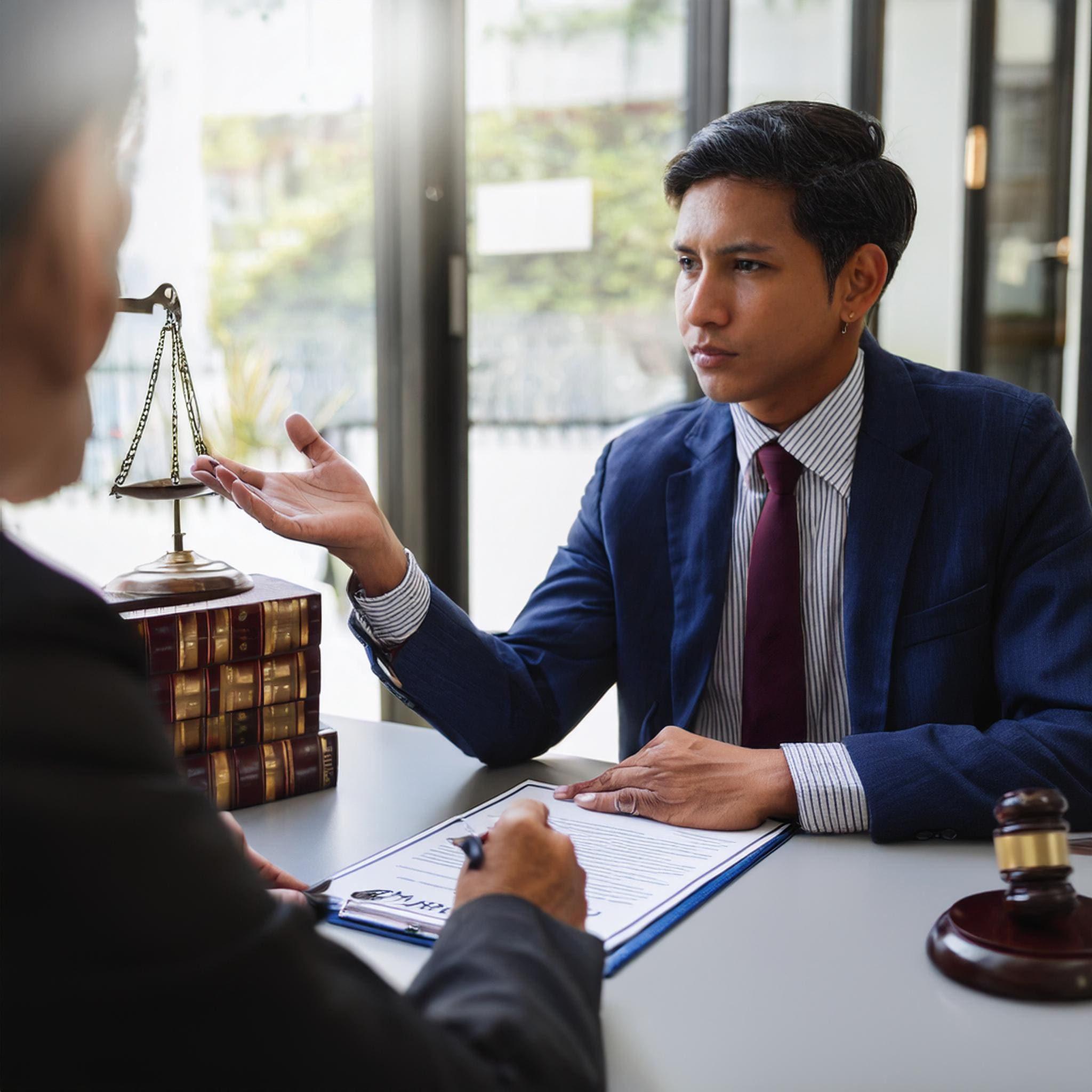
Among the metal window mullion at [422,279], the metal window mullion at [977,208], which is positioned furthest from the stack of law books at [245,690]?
the metal window mullion at [977,208]

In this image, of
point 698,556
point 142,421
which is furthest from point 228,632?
point 698,556

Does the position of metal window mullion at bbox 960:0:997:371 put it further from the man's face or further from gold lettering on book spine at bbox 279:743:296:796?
gold lettering on book spine at bbox 279:743:296:796

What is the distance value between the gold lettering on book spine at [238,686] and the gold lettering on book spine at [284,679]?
1 centimetres

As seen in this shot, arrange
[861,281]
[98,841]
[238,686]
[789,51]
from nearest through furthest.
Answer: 1. [98,841]
2. [238,686]
3. [861,281]
4. [789,51]

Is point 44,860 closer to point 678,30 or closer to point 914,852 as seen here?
point 914,852

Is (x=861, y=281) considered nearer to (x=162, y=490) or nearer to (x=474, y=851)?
(x=162, y=490)

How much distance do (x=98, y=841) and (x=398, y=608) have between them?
3.00 feet

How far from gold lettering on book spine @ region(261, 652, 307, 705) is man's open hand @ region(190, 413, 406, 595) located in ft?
0.41

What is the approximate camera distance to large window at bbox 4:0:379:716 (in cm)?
201

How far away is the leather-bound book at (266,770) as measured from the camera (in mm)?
1260

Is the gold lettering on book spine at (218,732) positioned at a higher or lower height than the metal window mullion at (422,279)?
lower

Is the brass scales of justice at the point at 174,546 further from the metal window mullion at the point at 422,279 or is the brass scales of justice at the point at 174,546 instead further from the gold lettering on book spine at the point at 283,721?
the metal window mullion at the point at 422,279

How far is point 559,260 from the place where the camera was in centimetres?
273

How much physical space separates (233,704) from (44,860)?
820mm
